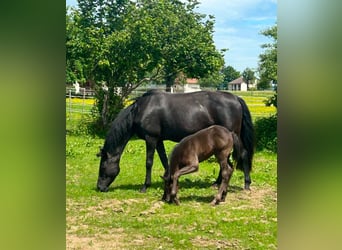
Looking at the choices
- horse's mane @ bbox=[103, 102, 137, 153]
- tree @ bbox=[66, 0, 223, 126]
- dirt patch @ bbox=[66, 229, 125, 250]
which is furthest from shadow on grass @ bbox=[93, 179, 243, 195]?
tree @ bbox=[66, 0, 223, 126]

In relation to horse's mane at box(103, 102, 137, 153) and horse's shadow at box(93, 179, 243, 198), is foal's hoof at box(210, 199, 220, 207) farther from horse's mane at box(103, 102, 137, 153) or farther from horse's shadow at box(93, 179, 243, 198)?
horse's mane at box(103, 102, 137, 153)

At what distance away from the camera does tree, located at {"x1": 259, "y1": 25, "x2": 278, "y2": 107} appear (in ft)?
6.59

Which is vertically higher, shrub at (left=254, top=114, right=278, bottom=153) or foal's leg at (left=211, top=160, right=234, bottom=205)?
shrub at (left=254, top=114, right=278, bottom=153)

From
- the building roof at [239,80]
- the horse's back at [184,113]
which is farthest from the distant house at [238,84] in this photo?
the horse's back at [184,113]

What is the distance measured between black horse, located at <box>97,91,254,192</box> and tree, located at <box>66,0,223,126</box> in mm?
238

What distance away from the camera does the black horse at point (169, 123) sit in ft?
8.37

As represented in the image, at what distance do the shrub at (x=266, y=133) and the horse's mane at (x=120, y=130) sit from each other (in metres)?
0.90

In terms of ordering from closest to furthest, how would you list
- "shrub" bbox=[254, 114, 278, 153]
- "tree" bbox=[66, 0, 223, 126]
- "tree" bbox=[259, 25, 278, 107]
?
"tree" bbox=[259, 25, 278, 107]
"tree" bbox=[66, 0, 223, 126]
"shrub" bbox=[254, 114, 278, 153]

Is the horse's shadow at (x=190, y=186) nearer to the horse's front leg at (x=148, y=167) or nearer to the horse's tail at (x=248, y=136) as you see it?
the horse's front leg at (x=148, y=167)

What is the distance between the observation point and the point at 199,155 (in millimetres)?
2434
